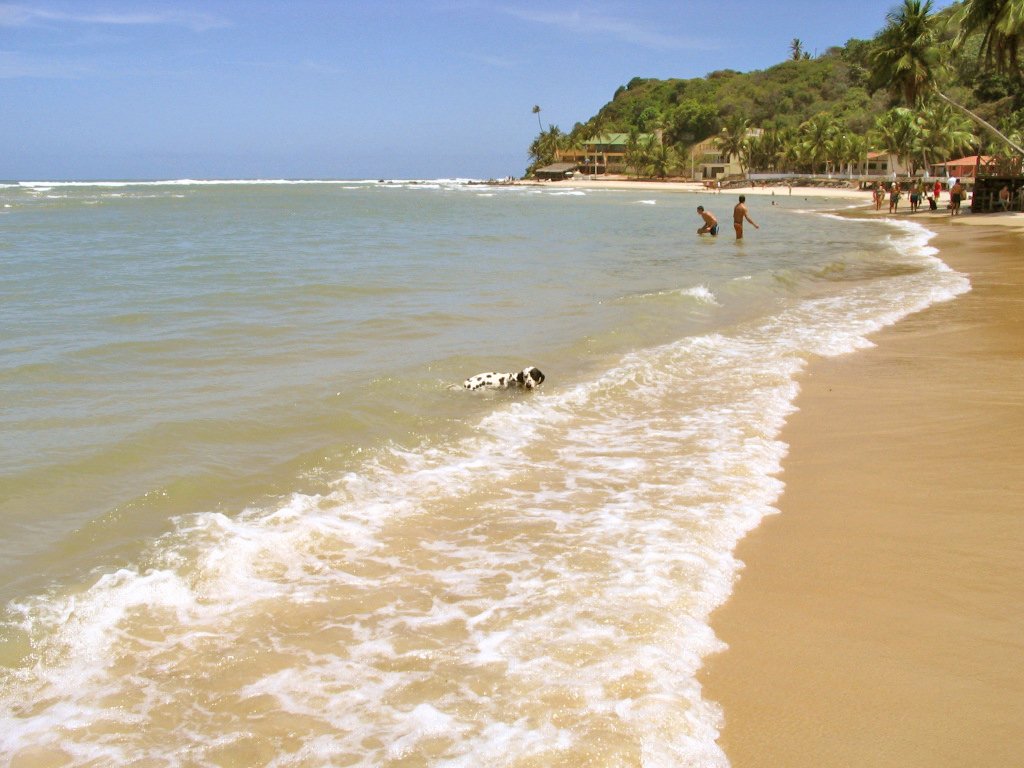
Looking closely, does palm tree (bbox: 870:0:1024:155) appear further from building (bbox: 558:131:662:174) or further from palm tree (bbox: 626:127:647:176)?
building (bbox: 558:131:662:174)

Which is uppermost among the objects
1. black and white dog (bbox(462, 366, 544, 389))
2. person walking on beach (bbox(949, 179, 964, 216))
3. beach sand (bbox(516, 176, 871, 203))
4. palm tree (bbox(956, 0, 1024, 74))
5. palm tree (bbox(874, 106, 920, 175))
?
palm tree (bbox(956, 0, 1024, 74))

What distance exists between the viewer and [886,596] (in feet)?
12.8

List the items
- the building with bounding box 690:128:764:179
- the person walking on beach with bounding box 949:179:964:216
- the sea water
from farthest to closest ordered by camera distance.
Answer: the building with bounding box 690:128:764:179 < the person walking on beach with bounding box 949:179:964:216 < the sea water

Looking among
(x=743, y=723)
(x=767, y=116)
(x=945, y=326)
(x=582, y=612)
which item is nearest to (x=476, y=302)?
(x=945, y=326)

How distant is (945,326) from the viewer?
36.4 feet

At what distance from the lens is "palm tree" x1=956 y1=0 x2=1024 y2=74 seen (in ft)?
93.9

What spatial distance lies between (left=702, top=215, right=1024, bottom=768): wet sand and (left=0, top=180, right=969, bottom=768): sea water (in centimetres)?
21

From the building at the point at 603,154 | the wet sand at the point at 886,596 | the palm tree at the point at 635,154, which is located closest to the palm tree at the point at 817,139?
the palm tree at the point at 635,154

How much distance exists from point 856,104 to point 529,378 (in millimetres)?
108509

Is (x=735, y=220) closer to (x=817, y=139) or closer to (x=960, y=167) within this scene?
(x=960, y=167)

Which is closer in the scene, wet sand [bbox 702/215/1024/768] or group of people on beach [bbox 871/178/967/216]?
wet sand [bbox 702/215/1024/768]

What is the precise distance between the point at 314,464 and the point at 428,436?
1082 millimetres

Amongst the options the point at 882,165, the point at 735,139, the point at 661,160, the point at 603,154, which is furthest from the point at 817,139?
the point at 603,154

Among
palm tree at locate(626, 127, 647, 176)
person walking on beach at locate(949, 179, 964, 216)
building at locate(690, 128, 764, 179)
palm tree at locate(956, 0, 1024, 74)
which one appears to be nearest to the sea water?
palm tree at locate(956, 0, 1024, 74)
